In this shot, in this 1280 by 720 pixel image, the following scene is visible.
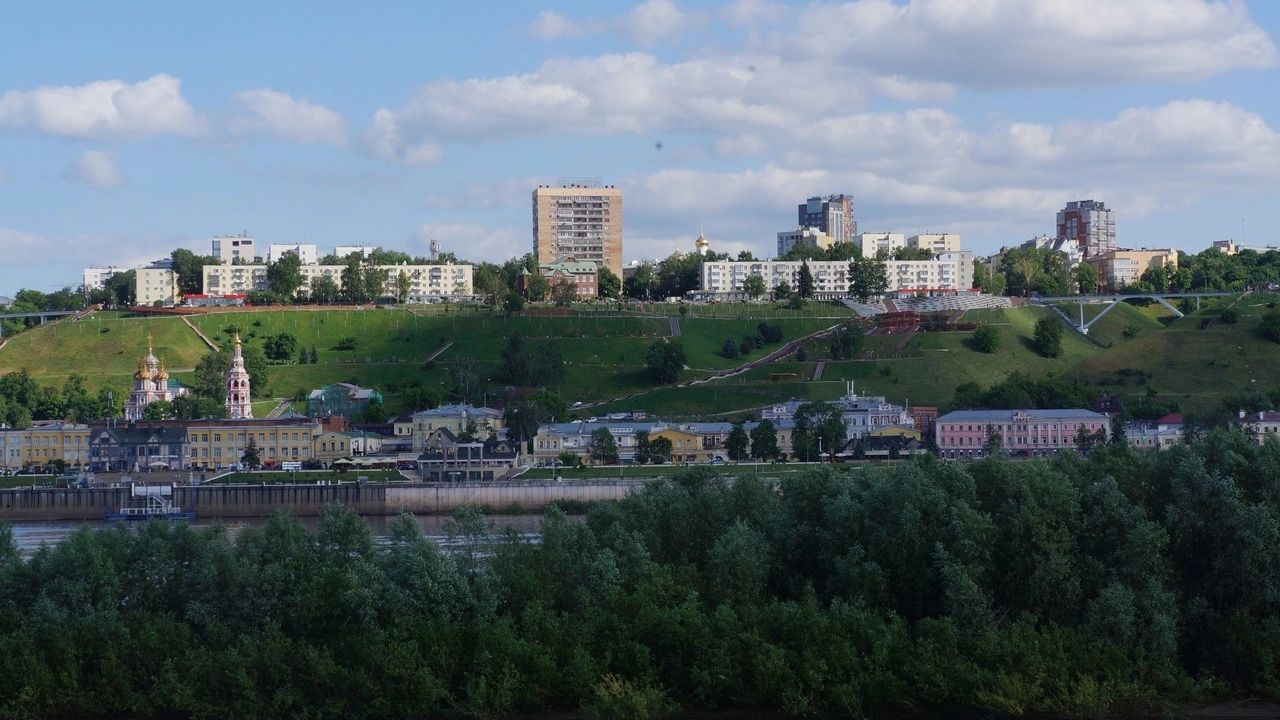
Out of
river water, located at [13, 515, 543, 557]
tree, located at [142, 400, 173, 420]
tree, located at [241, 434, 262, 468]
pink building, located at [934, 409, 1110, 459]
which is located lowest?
river water, located at [13, 515, 543, 557]

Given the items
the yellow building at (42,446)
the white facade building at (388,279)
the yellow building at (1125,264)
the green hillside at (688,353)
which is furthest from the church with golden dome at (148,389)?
the yellow building at (1125,264)

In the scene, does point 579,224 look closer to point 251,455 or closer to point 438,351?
point 438,351

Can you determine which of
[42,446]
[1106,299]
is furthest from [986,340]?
[42,446]

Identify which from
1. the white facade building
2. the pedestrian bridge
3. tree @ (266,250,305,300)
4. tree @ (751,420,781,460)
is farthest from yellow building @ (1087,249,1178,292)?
tree @ (751,420,781,460)

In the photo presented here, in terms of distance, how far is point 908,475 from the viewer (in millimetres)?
37219

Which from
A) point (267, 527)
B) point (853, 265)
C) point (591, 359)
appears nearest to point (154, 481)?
point (591, 359)

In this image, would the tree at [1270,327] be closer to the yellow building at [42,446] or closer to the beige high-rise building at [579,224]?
the yellow building at [42,446]

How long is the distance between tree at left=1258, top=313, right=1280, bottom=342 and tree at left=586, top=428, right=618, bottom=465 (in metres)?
37.3

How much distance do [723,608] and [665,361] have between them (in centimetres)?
5890

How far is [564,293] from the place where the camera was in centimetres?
11769

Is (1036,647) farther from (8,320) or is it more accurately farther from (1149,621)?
(8,320)

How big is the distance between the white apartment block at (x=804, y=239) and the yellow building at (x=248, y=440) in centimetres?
8860

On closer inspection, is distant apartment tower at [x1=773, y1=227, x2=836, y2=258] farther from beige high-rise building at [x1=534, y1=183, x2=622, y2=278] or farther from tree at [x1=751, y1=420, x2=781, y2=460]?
tree at [x1=751, y1=420, x2=781, y2=460]

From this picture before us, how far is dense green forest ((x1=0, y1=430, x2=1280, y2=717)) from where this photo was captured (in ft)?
104
